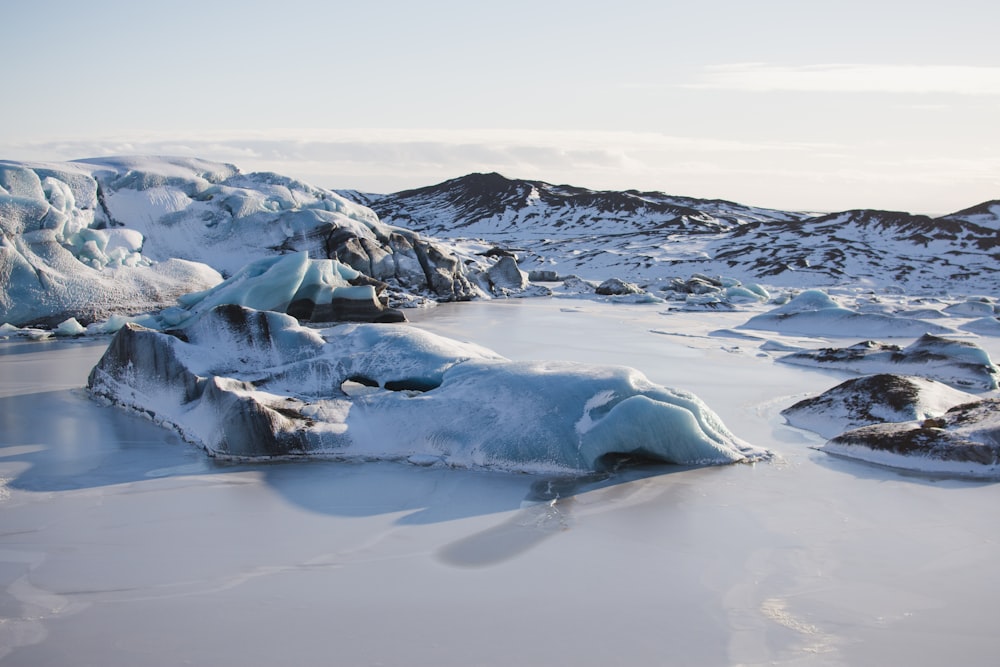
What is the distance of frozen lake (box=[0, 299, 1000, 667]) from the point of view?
2.96 metres

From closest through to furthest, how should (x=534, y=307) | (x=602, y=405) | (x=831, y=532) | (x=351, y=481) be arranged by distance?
1. (x=831, y=532)
2. (x=351, y=481)
3. (x=602, y=405)
4. (x=534, y=307)

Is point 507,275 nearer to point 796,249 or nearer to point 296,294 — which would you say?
point 296,294

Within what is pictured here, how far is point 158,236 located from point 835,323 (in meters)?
13.6

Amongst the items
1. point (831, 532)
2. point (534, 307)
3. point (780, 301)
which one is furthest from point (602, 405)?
point (780, 301)

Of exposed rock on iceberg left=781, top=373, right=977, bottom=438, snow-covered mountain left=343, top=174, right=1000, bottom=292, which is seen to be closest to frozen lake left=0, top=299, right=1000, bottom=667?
exposed rock on iceberg left=781, top=373, right=977, bottom=438

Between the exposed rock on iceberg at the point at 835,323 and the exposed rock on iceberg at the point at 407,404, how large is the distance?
29.3 ft

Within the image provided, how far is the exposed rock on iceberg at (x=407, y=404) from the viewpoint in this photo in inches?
207

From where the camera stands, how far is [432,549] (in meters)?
3.88

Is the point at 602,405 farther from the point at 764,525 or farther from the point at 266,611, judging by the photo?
the point at 266,611

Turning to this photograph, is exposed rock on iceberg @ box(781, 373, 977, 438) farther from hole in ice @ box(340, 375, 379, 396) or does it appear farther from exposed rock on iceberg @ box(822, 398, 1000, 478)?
hole in ice @ box(340, 375, 379, 396)

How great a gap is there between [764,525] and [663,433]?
3.73 feet

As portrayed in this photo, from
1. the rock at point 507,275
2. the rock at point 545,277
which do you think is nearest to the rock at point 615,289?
the rock at point 507,275

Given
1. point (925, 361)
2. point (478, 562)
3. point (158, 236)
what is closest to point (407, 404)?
point (478, 562)

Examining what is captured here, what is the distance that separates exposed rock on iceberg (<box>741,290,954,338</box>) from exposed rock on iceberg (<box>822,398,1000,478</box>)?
7.91 metres
